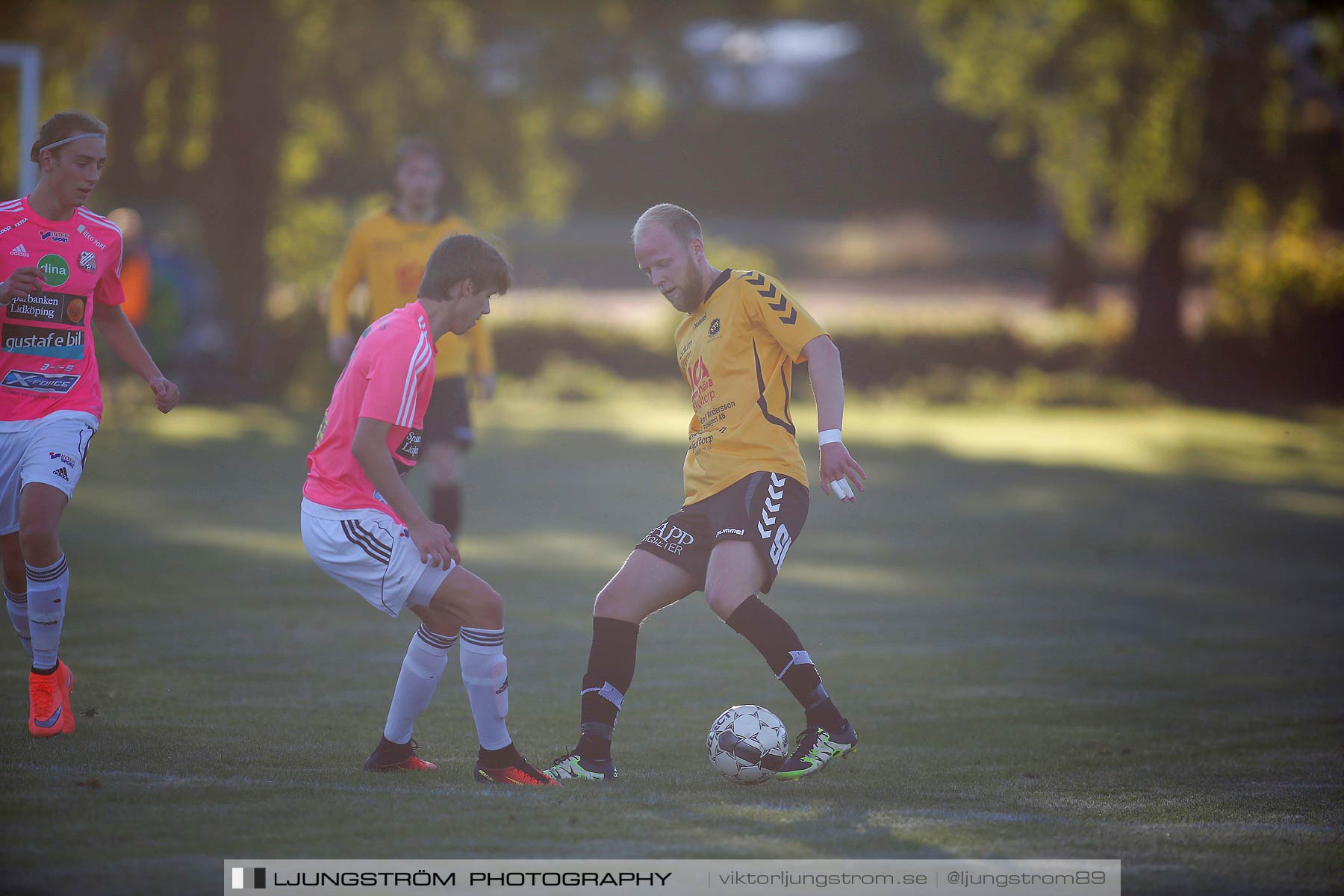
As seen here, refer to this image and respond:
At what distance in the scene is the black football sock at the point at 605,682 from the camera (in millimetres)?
5277

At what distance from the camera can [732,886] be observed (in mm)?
4078

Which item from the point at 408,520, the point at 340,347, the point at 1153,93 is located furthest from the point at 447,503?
the point at 1153,93

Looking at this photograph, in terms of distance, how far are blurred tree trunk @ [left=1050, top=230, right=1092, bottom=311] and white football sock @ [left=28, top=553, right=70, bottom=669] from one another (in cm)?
2757

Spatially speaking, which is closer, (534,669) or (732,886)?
(732,886)

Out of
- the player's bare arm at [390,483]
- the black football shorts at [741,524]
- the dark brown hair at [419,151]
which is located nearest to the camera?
Result: the player's bare arm at [390,483]

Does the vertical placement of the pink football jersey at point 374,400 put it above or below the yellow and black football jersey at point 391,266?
below

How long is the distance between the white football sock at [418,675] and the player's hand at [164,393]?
5.22ft

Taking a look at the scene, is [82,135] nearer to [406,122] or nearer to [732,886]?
[732,886]

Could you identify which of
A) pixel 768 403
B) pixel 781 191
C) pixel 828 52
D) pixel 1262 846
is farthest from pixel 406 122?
pixel 828 52

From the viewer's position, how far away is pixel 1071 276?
31.2m

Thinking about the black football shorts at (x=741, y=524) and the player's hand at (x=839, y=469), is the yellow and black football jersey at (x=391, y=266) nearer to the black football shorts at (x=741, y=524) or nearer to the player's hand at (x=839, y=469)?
the black football shorts at (x=741, y=524)

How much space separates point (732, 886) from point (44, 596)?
3098 mm

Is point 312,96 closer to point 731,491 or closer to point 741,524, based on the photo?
point 731,491

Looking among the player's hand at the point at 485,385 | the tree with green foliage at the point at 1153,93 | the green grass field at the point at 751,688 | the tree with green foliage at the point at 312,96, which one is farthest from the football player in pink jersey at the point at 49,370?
the tree with green foliage at the point at 1153,93
